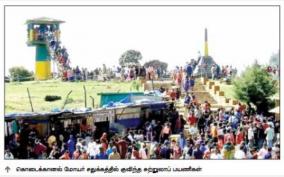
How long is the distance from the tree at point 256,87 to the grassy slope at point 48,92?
2707 mm

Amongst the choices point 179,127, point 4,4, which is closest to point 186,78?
point 179,127

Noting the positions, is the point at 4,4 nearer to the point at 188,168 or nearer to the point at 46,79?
the point at 46,79

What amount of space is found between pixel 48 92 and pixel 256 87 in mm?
4945

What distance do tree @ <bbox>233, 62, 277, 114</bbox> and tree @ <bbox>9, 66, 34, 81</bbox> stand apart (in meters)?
4.94

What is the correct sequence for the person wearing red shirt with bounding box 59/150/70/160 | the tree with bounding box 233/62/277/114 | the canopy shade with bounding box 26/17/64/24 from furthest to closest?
the canopy shade with bounding box 26/17/64/24 → the tree with bounding box 233/62/277/114 → the person wearing red shirt with bounding box 59/150/70/160

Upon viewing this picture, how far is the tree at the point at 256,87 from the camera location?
1833 centimetres

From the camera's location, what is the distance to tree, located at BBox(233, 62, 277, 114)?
1833cm

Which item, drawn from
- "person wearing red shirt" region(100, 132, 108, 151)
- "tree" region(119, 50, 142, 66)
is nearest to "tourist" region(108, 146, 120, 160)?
"person wearing red shirt" region(100, 132, 108, 151)

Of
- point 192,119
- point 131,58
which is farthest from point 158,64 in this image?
point 192,119

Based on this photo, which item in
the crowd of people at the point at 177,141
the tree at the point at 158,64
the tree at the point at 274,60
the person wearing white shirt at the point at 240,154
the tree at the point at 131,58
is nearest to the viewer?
the person wearing white shirt at the point at 240,154

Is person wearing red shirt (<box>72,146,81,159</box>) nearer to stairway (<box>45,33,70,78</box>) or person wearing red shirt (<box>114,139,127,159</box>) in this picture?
person wearing red shirt (<box>114,139,127,159</box>)

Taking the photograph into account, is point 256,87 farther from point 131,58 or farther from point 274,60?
point 131,58

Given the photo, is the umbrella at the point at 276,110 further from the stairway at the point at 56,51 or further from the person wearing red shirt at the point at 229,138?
the stairway at the point at 56,51

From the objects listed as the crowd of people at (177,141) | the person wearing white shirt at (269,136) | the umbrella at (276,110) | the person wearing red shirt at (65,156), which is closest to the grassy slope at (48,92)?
the crowd of people at (177,141)
